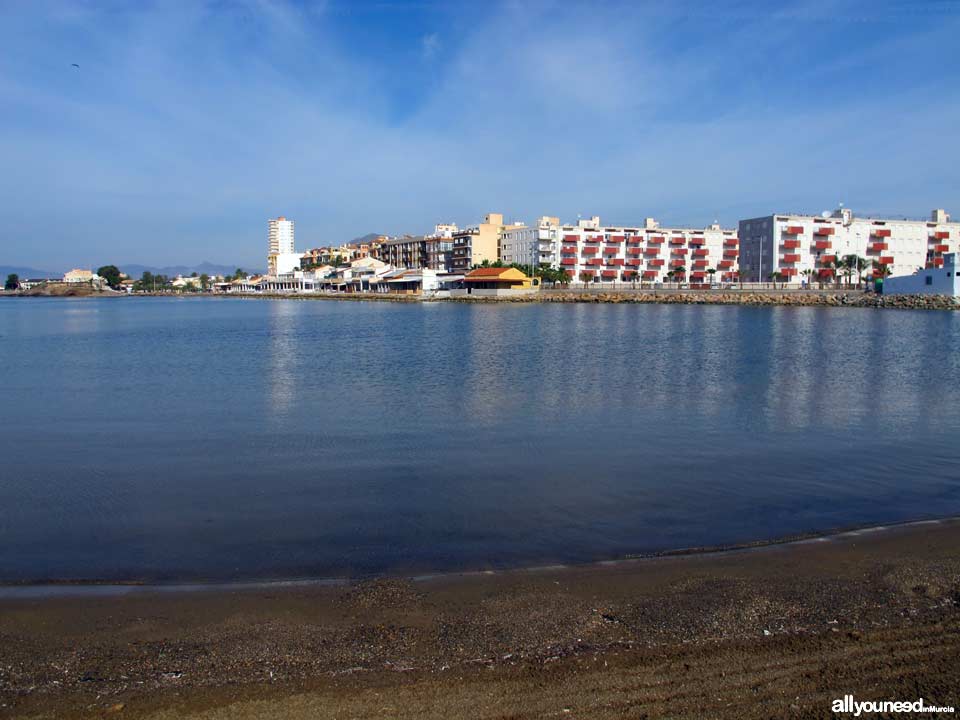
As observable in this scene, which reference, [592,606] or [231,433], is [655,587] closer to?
[592,606]

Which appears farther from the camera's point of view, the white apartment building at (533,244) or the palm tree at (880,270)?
the white apartment building at (533,244)

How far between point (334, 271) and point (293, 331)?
88.6m

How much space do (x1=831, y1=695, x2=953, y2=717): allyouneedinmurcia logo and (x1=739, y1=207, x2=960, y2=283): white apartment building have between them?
94.0 metres

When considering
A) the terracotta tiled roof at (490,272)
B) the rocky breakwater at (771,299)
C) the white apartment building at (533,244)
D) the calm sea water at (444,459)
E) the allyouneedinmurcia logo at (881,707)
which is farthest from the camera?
the white apartment building at (533,244)

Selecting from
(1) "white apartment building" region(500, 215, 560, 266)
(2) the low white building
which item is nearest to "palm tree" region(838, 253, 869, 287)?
(2) the low white building

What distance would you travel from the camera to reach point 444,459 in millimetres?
11102

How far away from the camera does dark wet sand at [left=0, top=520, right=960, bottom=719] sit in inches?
161

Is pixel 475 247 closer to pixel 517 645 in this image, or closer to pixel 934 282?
pixel 934 282

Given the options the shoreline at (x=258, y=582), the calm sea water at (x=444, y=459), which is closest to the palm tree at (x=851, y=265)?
the calm sea water at (x=444, y=459)

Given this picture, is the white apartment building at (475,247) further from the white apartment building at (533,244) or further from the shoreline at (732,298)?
the shoreline at (732,298)

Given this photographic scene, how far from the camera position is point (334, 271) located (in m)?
128

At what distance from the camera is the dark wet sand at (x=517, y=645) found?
4094mm

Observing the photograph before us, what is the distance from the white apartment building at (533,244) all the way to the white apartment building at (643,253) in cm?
58

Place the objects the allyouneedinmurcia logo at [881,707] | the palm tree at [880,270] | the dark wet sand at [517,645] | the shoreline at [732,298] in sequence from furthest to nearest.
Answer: the palm tree at [880,270] → the shoreline at [732,298] → the dark wet sand at [517,645] → the allyouneedinmurcia logo at [881,707]
